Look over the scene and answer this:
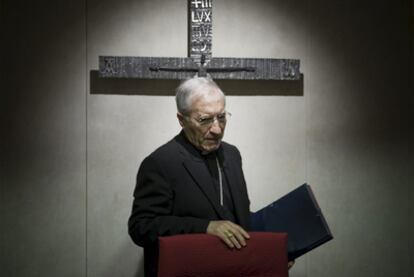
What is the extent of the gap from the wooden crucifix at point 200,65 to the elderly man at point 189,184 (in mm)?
631

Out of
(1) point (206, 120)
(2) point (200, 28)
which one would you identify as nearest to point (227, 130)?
(2) point (200, 28)

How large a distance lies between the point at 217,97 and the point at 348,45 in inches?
49.2

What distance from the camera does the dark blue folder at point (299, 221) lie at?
1.67m

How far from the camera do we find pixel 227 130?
8.59 ft

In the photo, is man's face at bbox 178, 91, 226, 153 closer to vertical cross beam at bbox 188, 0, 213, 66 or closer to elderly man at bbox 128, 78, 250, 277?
elderly man at bbox 128, 78, 250, 277

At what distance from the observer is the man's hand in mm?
1563

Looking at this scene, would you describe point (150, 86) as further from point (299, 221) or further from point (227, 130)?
point (299, 221)

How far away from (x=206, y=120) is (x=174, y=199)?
0.32 meters

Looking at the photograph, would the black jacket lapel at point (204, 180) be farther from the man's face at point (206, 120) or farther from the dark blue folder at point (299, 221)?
the dark blue folder at point (299, 221)

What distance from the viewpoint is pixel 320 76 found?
8.84 feet

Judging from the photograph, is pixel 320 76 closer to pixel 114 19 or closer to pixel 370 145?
→ pixel 370 145

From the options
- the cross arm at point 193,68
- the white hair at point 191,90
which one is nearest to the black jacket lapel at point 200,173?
the white hair at point 191,90

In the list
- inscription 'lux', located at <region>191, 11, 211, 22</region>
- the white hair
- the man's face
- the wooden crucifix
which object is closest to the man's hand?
the man's face

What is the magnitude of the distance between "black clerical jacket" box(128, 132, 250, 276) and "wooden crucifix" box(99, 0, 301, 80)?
Result: 2.17ft
